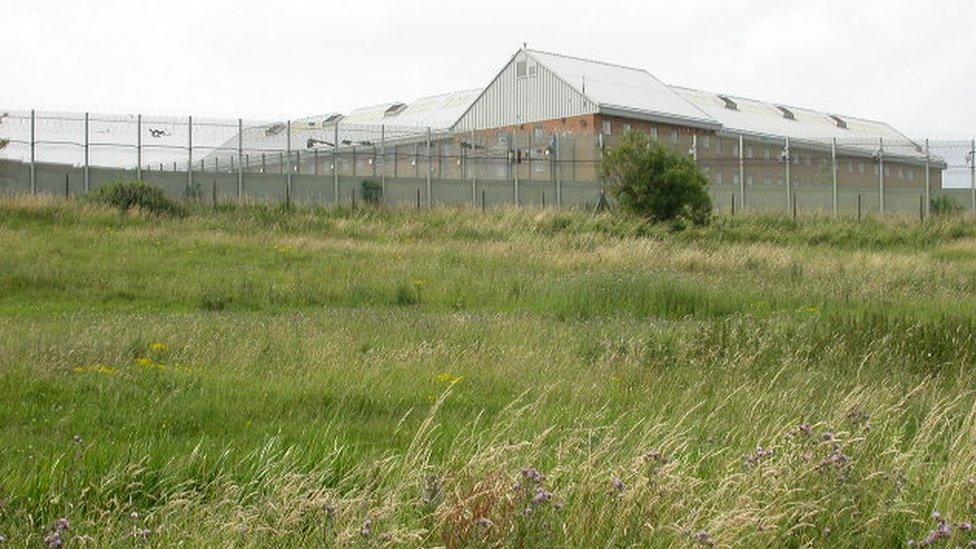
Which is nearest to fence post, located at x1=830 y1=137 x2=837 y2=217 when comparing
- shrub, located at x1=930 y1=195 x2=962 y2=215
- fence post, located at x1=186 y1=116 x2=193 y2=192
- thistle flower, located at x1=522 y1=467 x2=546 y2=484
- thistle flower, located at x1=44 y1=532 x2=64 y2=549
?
shrub, located at x1=930 y1=195 x2=962 y2=215

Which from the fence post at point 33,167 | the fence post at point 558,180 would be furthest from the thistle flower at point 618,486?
the fence post at point 558,180

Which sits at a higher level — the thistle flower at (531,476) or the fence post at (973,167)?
the fence post at (973,167)

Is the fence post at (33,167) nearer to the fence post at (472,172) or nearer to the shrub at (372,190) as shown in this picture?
the shrub at (372,190)

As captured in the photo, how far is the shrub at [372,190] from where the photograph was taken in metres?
36.3

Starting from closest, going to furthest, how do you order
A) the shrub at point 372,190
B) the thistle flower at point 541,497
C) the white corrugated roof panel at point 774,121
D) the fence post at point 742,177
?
the thistle flower at point 541,497
the shrub at point 372,190
the fence post at point 742,177
the white corrugated roof panel at point 774,121

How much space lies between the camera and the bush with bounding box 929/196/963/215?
130ft

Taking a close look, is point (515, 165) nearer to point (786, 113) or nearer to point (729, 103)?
point (729, 103)

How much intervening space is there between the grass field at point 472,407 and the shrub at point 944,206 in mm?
19908

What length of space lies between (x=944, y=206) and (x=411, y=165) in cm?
1786

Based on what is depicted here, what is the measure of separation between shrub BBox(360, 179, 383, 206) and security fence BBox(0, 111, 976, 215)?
0.16 feet

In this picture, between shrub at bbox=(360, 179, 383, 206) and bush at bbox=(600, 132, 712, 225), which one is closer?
bush at bbox=(600, 132, 712, 225)

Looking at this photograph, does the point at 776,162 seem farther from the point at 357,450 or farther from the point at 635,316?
the point at 357,450

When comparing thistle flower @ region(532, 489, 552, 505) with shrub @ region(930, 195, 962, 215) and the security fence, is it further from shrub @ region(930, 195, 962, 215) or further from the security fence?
shrub @ region(930, 195, 962, 215)

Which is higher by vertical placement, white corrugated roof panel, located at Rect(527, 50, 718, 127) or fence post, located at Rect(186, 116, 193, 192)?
white corrugated roof panel, located at Rect(527, 50, 718, 127)
